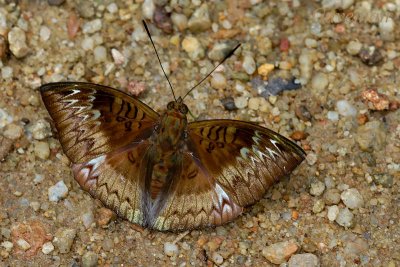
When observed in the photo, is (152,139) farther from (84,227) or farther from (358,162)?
(358,162)

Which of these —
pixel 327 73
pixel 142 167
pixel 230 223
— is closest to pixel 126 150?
pixel 142 167

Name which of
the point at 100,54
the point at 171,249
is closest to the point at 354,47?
the point at 100,54

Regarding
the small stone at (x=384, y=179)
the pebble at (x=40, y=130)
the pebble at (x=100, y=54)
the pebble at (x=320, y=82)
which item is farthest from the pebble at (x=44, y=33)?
the small stone at (x=384, y=179)

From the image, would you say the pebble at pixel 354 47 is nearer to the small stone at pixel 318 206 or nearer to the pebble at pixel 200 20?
the pebble at pixel 200 20

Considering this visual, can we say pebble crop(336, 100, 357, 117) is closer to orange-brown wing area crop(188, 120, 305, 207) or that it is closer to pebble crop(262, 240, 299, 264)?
orange-brown wing area crop(188, 120, 305, 207)

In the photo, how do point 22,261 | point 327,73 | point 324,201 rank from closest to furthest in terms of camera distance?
point 22,261, point 324,201, point 327,73
